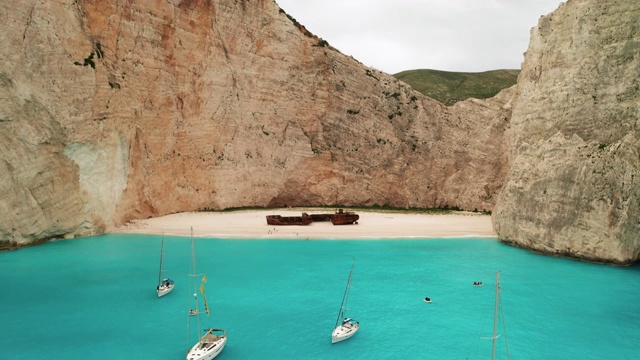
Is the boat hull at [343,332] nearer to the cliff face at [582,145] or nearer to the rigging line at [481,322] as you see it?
the rigging line at [481,322]

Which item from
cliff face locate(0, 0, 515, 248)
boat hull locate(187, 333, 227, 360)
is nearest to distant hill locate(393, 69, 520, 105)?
cliff face locate(0, 0, 515, 248)

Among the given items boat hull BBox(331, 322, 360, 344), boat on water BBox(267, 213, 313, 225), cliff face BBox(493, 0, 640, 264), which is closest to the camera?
boat hull BBox(331, 322, 360, 344)

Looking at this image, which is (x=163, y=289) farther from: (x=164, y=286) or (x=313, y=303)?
(x=313, y=303)

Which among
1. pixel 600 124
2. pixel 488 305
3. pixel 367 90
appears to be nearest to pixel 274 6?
pixel 367 90

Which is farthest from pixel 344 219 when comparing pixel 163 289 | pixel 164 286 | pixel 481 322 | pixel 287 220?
pixel 481 322

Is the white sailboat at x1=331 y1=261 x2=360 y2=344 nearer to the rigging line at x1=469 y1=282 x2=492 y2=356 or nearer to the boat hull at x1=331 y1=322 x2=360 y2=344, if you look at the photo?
the boat hull at x1=331 y1=322 x2=360 y2=344

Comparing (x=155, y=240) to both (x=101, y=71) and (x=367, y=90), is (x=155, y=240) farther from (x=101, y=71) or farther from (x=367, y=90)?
(x=367, y=90)

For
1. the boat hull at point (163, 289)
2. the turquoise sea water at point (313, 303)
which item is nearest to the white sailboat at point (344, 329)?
the turquoise sea water at point (313, 303)
